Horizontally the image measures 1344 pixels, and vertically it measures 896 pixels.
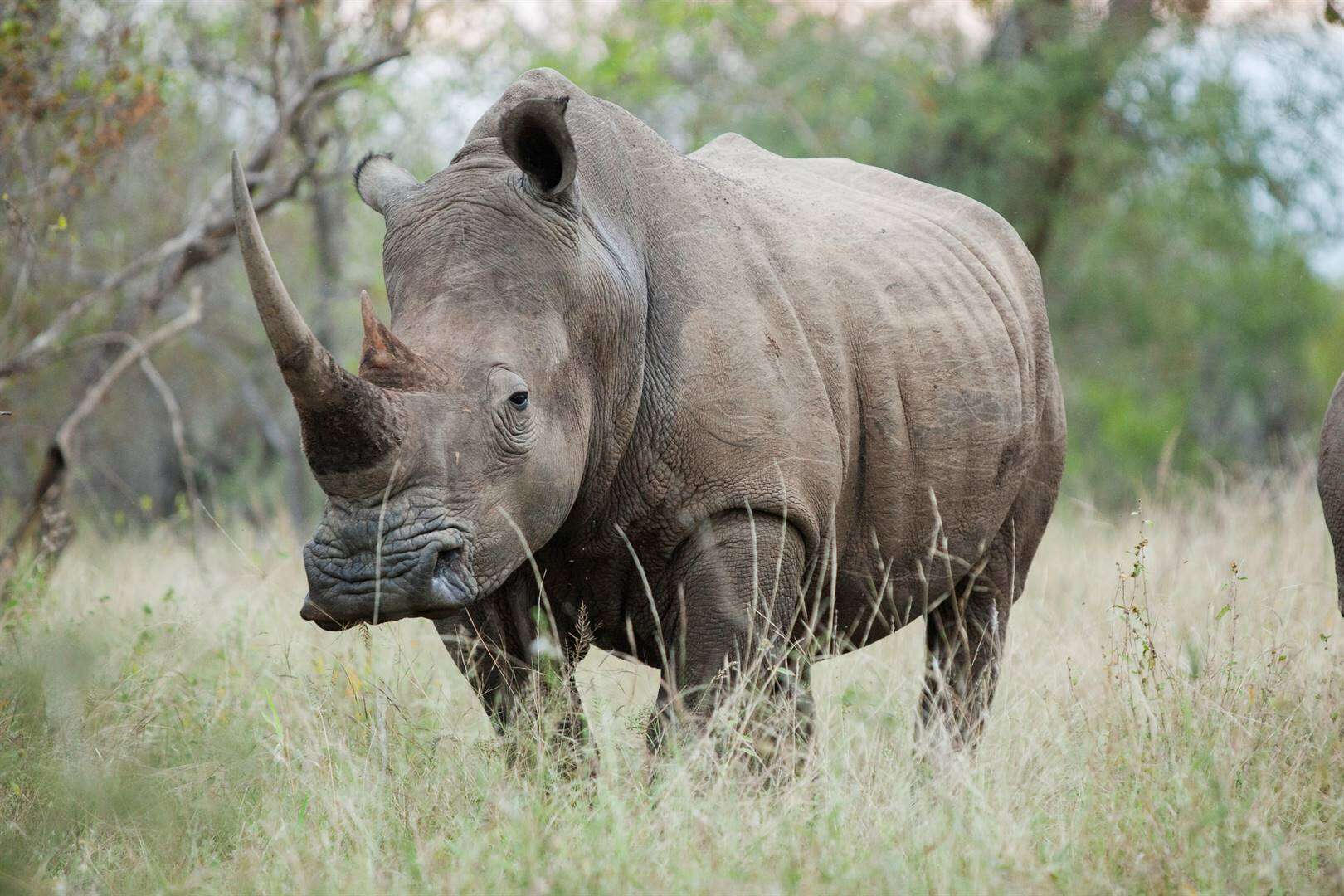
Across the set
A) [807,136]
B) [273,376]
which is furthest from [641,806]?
[273,376]

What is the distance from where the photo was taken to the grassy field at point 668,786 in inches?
137

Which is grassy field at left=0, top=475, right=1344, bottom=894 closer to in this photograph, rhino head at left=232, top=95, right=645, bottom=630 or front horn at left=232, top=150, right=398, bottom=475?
rhino head at left=232, top=95, right=645, bottom=630

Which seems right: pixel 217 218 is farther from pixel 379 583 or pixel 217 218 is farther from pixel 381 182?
pixel 379 583

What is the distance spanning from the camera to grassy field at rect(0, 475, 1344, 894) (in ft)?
11.4

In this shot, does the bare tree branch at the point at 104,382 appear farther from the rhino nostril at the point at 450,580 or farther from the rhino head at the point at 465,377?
the rhino nostril at the point at 450,580

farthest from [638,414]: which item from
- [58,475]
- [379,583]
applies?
[58,475]

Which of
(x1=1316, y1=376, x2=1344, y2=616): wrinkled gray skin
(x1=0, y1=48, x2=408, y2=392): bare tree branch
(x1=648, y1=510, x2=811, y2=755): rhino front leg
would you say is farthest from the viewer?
(x1=0, y1=48, x2=408, y2=392): bare tree branch

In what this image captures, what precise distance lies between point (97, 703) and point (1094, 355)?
1284 centimetres

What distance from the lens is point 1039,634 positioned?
6664 mm

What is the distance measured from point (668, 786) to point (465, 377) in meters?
1.14

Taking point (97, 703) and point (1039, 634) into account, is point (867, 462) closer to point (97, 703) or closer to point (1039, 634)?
point (1039, 634)

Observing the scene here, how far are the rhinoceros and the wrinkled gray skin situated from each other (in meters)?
1.06

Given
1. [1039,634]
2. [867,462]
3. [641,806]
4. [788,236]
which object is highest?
[788,236]

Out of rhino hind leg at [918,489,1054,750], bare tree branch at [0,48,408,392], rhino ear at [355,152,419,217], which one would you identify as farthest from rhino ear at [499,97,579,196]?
bare tree branch at [0,48,408,392]
